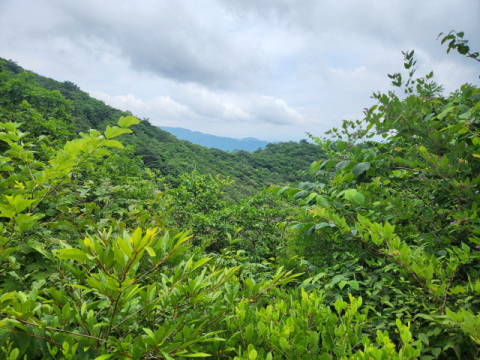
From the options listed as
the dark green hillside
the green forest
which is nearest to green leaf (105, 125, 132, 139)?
the green forest

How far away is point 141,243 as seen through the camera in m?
0.67

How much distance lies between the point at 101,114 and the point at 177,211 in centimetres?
4868

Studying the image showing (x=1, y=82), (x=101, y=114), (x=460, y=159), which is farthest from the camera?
(x=101, y=114)

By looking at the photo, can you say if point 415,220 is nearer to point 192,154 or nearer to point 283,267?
point 283,267

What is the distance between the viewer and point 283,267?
5.85 feet

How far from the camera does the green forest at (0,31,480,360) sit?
2.54ft

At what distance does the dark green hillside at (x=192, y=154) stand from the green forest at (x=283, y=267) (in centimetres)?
3089

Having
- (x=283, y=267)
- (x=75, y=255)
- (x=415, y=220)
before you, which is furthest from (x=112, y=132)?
(x=415, y=220)

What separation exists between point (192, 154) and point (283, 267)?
4538 centimetres

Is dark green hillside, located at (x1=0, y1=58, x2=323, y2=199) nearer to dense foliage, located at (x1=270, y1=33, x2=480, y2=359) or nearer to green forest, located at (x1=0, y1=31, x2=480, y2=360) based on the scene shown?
green forest, located at (x1=0, y1=31, x2=480, y2=360)

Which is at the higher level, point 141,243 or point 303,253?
point 141,243

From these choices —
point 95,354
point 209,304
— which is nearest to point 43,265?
point 95,354

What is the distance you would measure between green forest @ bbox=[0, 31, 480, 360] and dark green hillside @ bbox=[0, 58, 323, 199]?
3089 cm

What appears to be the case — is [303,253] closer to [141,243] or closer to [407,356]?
[407,356]
